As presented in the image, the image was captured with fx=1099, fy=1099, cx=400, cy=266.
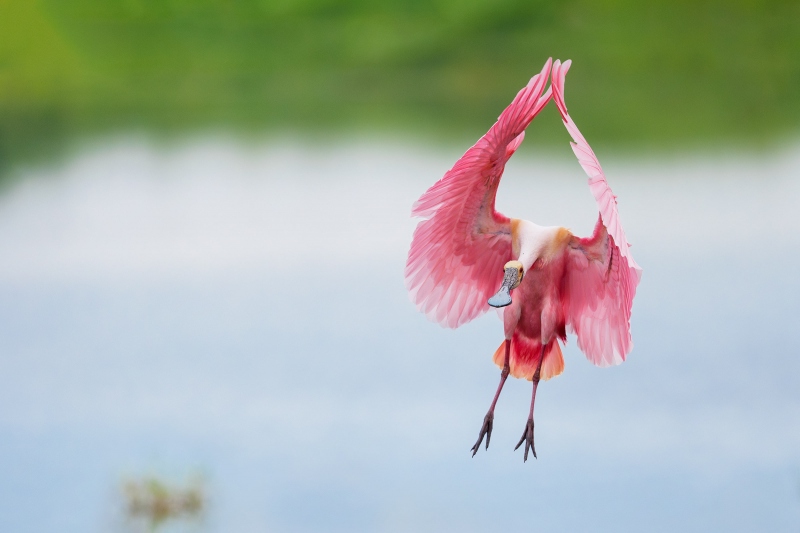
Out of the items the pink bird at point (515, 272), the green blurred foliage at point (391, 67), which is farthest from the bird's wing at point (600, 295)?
the green blurred foliage at point (391, 67)

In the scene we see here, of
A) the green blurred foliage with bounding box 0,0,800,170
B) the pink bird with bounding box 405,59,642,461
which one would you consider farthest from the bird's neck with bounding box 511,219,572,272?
the green blurred foliage with bounding box 0,0,800,170

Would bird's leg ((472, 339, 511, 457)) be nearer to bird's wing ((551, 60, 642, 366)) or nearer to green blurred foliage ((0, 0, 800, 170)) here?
bird's wing ((551, 60, 642, 366))

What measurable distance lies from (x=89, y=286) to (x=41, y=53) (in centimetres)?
45

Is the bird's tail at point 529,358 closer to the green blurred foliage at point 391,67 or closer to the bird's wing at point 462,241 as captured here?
the bird's wing at point 462,241

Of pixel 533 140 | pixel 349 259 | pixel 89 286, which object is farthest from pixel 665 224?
pixel 89 286

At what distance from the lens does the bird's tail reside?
120 centimetres

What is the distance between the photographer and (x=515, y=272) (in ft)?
3.62

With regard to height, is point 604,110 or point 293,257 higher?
point 604,110

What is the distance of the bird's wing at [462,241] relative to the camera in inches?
44.7

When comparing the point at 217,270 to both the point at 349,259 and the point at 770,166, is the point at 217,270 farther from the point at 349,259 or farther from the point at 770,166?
the point at 770,166

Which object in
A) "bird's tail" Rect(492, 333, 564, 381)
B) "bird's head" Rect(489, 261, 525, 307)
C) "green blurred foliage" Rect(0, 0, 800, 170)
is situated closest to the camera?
"bird's head" Rect(489, 261, 525, 307)

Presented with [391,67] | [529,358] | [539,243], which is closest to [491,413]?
[529,358]

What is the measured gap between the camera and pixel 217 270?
2053 mm

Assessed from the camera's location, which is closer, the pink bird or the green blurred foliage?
the pink bird
